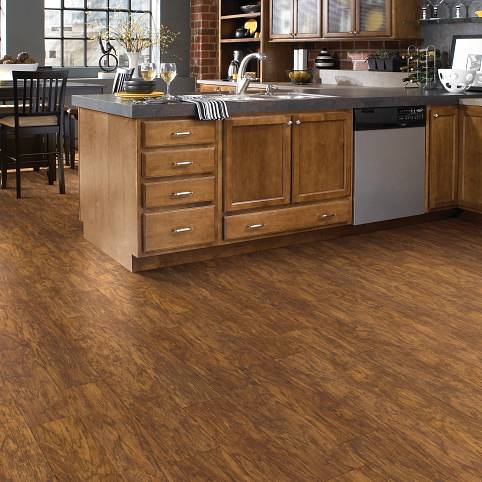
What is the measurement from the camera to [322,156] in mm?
4371

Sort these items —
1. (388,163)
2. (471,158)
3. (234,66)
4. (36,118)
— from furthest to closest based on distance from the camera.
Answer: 1. (234,66)
2. (36,118)
3. (471,158)
4. (388,163)

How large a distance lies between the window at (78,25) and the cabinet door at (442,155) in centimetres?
476

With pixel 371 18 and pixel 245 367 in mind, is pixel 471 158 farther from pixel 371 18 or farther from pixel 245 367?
pixel 245 367

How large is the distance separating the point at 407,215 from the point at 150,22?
16.4 feet

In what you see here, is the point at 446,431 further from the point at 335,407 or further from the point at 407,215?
the point at 407,215

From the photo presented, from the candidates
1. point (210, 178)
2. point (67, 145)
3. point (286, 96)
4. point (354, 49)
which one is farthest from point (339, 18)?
point (210, 178)

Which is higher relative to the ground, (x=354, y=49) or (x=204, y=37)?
(x=204, y=37)

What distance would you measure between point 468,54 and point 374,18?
0.89m

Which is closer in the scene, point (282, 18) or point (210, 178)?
point (210, 178)

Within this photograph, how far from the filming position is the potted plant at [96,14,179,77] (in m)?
8.49

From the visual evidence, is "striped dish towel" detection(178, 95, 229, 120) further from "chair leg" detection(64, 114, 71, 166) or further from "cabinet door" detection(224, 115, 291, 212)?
"chair leg" detection(64, 114, 71, 166)

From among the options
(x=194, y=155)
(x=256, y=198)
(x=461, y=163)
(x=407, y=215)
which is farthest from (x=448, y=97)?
(x=194, y=155)

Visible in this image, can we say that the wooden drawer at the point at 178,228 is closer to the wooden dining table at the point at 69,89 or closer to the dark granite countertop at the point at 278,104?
the dark granite countertop at the point at 278,104

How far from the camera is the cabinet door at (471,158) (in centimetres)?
489
